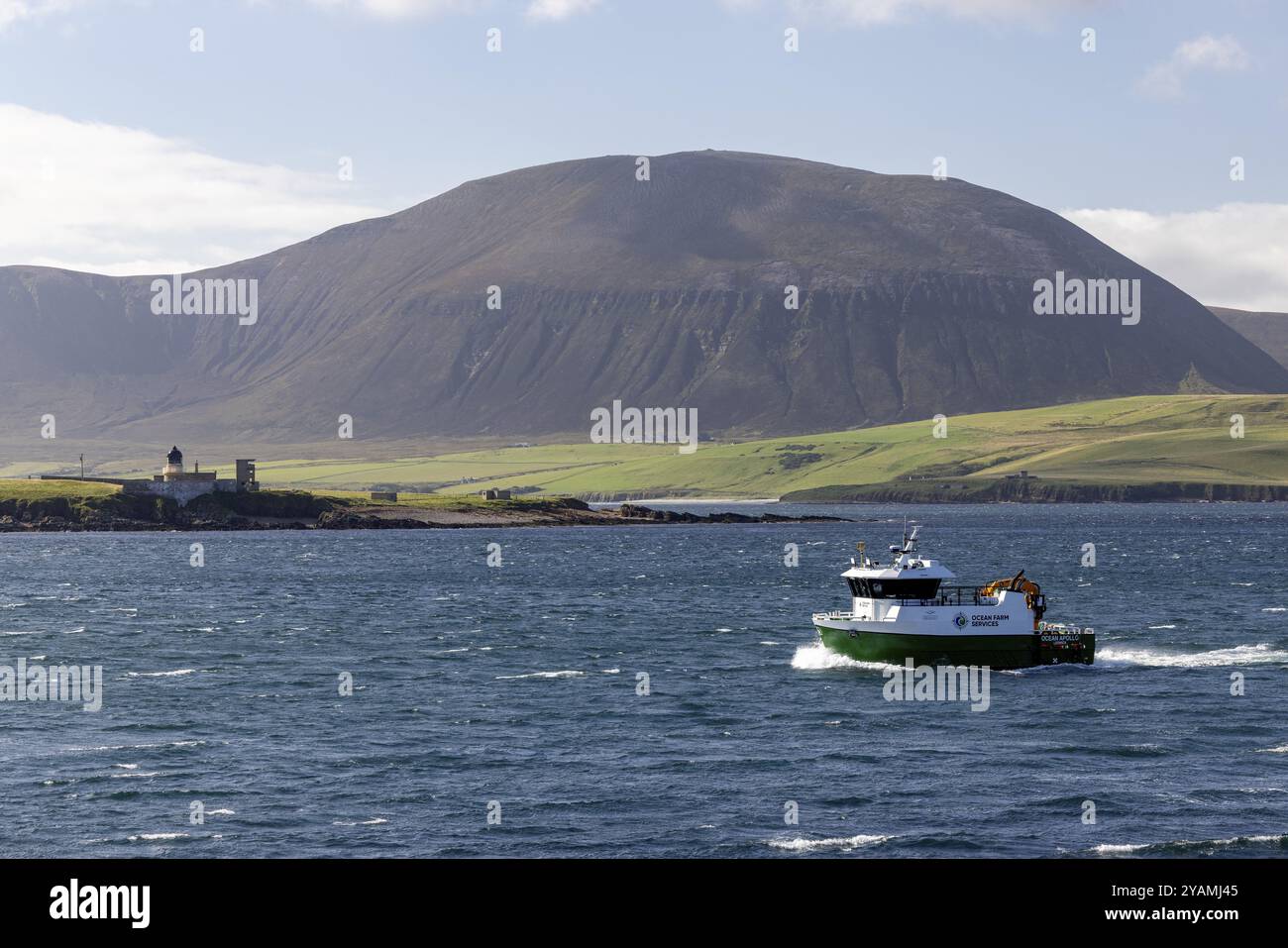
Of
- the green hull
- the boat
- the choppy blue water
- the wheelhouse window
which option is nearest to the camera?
the choppy blue water

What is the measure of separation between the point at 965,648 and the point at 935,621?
2083mm

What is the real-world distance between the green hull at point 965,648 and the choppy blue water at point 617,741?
1082 millimetres

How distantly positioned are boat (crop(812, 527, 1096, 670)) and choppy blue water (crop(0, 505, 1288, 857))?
1956 mm

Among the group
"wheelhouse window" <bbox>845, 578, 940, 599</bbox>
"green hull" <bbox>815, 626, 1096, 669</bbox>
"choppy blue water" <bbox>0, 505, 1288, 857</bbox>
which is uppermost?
"wheelhouse window" <bbox>845, 578, 940, 599</bbox>

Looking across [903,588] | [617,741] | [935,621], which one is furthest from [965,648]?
[617,741]

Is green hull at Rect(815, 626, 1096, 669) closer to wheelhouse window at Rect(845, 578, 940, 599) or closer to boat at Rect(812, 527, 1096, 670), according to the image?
boat at Rect(812, 527, 1096, 670)

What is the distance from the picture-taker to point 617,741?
57031 millimetres

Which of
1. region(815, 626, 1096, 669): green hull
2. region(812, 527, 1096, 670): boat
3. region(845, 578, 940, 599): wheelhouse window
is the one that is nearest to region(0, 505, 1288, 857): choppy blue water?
region(815, 626, 1096, 669): green hull

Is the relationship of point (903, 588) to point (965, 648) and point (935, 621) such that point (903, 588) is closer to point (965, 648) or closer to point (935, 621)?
point (935, 621)

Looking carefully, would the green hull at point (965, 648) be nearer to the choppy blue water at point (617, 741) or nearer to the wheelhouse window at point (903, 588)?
the choppy blue water at point (617, 741)

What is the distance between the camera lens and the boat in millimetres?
73125

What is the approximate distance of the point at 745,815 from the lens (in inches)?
1743
